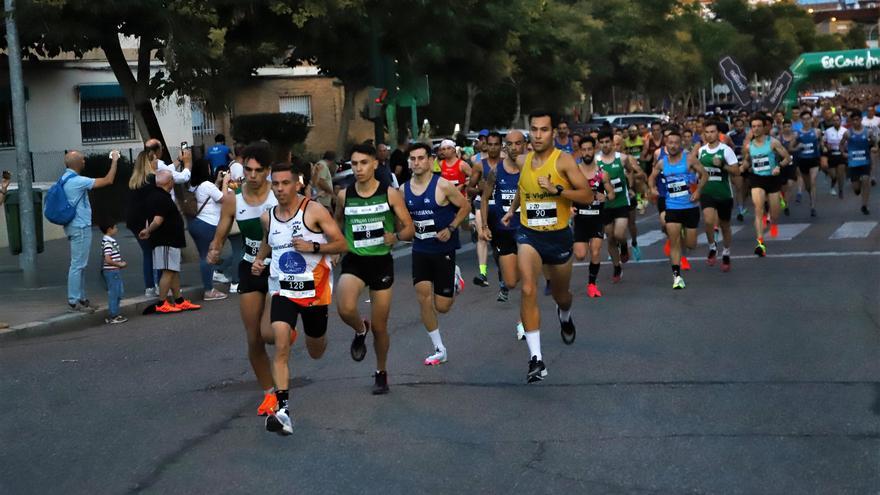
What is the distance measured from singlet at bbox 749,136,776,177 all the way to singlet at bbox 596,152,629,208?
12.5ft

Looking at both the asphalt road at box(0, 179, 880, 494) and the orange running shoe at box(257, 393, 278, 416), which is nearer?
the asphalt road at box(0, 179, 880, 494)

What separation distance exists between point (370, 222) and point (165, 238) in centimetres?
642

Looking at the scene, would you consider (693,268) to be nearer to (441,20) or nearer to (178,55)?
(178,55)

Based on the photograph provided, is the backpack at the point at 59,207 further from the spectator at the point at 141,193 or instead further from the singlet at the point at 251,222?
the singlet at the point at 251,222

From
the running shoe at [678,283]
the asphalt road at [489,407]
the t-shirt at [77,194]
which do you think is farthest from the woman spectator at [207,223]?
the running shoe at [678,283]

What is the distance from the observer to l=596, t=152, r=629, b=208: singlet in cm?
1616

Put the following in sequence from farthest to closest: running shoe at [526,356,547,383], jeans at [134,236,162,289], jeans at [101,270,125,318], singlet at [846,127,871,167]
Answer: singlet at [846,127,871,167] < jeans at [134,236,162,289] < jeans at [101,270,125,318] < running shoe at [526,356,547,383]

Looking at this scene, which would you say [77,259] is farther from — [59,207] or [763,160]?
[763,160]

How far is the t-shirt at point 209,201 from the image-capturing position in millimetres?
16469

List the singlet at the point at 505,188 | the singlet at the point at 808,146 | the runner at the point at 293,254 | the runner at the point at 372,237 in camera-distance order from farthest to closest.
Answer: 1. the singlet at the point at 808,146
2. the singlet at the point at 505,188
3. the runner at the point at 372,237
4. the runner at the point at 293,254

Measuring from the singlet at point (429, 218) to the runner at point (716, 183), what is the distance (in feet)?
22.6

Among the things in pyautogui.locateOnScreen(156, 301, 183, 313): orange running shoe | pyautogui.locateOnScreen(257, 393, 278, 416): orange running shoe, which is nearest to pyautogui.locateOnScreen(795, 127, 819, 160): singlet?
pyautogui.locateOnScreen(156, 301, 183, 313): orange running shoe

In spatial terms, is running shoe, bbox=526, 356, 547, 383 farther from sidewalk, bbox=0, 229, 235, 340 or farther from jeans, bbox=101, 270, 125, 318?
jeans, bbox=101, 270, 125, 318

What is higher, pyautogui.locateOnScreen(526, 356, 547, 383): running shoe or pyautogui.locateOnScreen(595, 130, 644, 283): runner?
pyautogui.locateOnScreen(595, 130, 644, 283): runner
